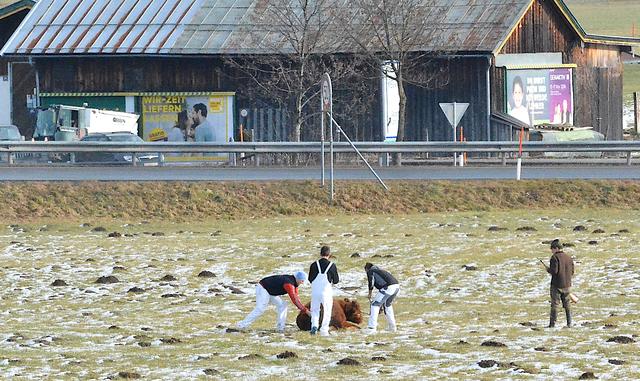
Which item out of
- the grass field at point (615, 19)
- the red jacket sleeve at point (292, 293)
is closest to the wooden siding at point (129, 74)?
the red jacket sleeve at point (292, 293)

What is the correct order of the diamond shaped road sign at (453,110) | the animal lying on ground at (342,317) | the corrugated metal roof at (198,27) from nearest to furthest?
the animal lying on ground at (342,317) < the diamond shaped road sign at (453,110) < the corrugated metal roof at (198,27)

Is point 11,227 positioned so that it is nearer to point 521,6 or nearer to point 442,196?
point 442,196

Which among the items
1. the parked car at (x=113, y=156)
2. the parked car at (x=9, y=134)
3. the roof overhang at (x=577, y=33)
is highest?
the roof overhang at (x=577, y=33)

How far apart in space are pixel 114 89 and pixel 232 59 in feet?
18.0

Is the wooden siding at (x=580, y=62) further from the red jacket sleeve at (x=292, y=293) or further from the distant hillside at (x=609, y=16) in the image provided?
the distant hillside at (x=609, y=16)

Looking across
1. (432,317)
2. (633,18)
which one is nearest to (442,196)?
(432,317)

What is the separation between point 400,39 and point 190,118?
982 centimetres

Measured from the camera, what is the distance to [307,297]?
2328 centimetres

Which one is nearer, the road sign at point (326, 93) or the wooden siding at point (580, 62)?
the road sign at point (326, 93)

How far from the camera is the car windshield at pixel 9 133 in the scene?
50.4 m

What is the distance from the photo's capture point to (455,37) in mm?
51531

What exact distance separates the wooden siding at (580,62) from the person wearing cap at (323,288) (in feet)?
114

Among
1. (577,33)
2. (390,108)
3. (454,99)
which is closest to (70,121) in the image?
(390,108)

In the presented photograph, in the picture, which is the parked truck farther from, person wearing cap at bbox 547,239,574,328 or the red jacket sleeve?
person wearing cap at bbox 547,239,574,328
